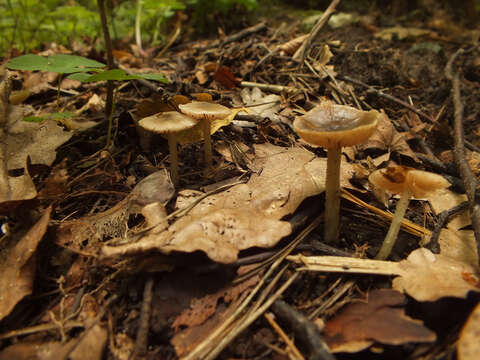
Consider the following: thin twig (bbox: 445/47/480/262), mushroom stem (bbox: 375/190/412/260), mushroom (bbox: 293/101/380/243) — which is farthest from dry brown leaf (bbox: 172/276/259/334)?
thin twig (bbox: 445/47/480/262)

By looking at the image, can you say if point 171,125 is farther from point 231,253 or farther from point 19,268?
point 19,268

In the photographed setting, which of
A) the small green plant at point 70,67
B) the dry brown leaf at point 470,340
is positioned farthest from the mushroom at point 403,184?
the small green plant at point 70,67

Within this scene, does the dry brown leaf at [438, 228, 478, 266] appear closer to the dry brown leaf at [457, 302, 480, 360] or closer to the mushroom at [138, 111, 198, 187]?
the dry brown leaf at [457, 302, 480, 360]

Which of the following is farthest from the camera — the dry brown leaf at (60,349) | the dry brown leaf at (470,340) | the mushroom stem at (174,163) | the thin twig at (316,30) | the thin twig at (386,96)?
the thin twig at (316,30)

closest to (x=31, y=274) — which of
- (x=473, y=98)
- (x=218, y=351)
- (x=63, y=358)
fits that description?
(x=63, y=358)

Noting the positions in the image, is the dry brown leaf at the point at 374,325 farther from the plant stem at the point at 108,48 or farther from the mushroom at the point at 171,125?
the plant stem at the point at 108,48

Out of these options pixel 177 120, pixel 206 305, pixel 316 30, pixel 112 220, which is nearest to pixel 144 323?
pixel 206 305

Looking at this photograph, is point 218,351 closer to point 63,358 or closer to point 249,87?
point 63,358
